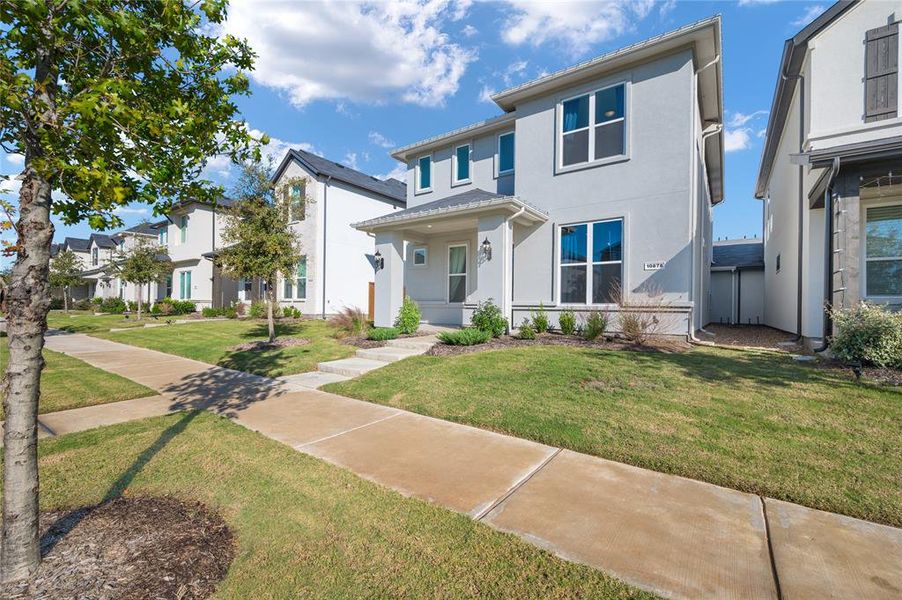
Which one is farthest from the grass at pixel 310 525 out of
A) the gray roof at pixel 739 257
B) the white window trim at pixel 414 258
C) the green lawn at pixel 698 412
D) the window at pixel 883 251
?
the gray roof at pixel 739 257

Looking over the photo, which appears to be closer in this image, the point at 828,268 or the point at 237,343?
the point at 828,268

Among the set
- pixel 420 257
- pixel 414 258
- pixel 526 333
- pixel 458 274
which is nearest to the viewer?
pixel 526 333

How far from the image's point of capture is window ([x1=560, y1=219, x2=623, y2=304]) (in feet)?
32.9

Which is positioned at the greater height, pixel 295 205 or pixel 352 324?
pixel 295 205

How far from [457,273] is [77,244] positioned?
50.6m

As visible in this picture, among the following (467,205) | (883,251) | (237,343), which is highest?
(467,205)

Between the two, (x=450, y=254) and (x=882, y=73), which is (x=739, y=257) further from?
(x=450, y=254)

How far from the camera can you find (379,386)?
6496 mm

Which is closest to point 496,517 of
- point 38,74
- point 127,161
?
point 127,161

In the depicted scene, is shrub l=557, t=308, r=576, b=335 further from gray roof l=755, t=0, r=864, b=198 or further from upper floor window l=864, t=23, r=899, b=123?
gray roof l=755, t=0, r=864, b=198

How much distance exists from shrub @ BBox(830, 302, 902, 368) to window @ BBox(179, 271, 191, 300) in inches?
1208

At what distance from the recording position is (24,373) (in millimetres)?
2088

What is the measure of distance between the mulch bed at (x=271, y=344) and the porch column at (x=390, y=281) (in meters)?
2.44

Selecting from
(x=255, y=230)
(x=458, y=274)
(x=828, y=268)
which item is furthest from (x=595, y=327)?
(x=255, y=230)
